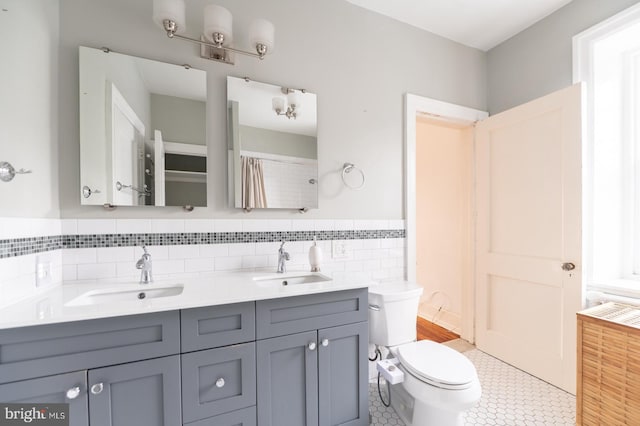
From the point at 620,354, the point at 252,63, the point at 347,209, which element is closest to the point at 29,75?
the point at 252,63

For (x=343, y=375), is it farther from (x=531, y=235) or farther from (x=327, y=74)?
(x=327, y=74)

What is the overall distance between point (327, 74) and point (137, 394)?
2063 millimetres

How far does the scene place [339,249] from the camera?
6.66 feet

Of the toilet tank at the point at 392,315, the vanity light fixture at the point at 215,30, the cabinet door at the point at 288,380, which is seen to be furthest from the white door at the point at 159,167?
the toilet tank at the point at 392,315

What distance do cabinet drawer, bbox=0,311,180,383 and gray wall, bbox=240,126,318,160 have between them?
107 cm

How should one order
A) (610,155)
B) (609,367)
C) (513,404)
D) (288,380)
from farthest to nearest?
(610,155), (513,404), (609,367), (288,380)

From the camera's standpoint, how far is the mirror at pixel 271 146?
174 cm

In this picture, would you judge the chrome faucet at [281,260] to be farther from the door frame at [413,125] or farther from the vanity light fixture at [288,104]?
the door frame at [413,125]

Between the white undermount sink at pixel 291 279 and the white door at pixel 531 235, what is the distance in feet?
5.39

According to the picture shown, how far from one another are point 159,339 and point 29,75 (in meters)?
1.28

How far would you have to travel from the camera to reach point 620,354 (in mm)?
1406

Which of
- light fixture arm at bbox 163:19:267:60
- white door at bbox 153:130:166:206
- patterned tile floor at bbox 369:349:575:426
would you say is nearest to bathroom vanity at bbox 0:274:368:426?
patterned tile floor at bbox 369:349:575:426

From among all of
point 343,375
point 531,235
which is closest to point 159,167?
point 343,375

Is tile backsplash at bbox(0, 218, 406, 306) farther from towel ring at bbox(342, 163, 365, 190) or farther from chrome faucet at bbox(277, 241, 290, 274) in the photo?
towel ring at bbox(342, 163, 365, 190)
